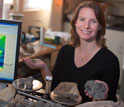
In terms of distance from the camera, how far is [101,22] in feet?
5.08

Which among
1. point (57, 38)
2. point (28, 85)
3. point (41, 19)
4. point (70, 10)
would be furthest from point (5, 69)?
point (70, 10)

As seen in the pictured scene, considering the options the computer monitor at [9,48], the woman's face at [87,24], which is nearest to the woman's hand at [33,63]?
the computer monitor at [9,48]

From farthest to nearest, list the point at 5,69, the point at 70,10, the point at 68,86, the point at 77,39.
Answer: the point at 70,10 → the point at 77,39 → the point at 5,69 → the point at 68,86

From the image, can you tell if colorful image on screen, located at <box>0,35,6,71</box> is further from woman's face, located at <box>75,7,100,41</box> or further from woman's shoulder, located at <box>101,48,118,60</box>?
woman's shoulder, located at <box>101,48,118,60</box>

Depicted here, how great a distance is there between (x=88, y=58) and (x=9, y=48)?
24.3 inches

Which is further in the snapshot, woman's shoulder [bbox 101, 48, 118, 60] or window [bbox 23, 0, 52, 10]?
window [bbox 23, 0, 52, 10]

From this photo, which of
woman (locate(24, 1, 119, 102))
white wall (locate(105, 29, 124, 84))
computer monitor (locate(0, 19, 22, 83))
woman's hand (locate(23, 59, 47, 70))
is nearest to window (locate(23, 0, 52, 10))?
white wall (locate(105, 29, 124, 84))

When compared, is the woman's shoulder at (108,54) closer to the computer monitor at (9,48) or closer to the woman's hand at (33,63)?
the woman's hand at (33,63)

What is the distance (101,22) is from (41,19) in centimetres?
205

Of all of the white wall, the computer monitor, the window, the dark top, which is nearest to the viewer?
the computer monitor

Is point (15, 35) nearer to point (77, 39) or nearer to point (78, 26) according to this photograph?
point (78, 26)

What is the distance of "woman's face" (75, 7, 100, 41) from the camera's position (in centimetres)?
151

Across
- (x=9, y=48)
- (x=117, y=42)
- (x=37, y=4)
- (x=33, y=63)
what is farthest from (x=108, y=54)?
(x=37, y=4)

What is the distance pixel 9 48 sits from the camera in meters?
1.17
